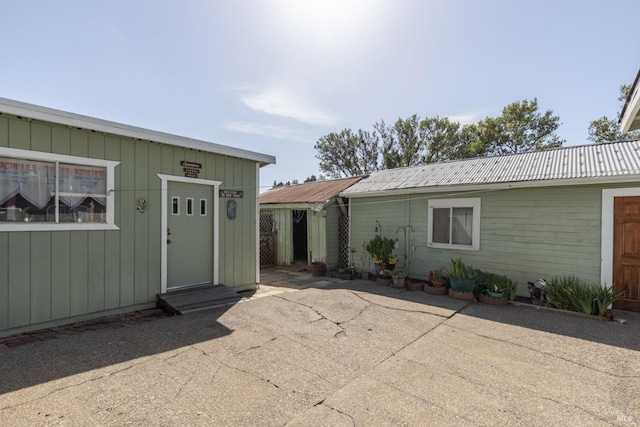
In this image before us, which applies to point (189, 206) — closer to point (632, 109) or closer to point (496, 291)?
point (496, 291)

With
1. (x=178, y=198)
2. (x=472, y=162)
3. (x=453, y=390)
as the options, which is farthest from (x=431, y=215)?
(x=178, y=198)

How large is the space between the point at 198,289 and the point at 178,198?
1.79 m

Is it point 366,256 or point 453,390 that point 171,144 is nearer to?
point 453,390

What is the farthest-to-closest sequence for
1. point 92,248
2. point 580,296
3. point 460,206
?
point 460,206 < point 580,296 < point 92,248

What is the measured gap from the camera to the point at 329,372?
315 centimetres

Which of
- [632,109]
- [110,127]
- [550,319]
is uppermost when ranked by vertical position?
[110,127]

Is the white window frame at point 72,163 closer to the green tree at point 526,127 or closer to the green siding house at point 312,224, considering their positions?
the green siding house at point 312,224

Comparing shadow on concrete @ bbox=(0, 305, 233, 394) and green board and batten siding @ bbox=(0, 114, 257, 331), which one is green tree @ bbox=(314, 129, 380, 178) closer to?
green board and batten siding @ bbox=(0, 114, 257, 331)

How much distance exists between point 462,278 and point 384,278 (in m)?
2.06

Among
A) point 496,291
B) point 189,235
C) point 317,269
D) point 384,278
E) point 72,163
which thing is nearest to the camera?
point 72,163

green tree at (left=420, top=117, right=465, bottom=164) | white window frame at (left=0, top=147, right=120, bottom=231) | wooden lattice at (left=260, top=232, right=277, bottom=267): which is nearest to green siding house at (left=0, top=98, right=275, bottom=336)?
white window frame at (left=0, top=147, right=120, bottom=231)

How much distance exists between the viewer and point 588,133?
18.6 meters

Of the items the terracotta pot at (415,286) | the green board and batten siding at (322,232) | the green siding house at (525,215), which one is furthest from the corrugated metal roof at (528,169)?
the terracotta pot at (415,286)

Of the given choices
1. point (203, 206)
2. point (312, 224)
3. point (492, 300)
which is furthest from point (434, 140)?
point (203, 206)
